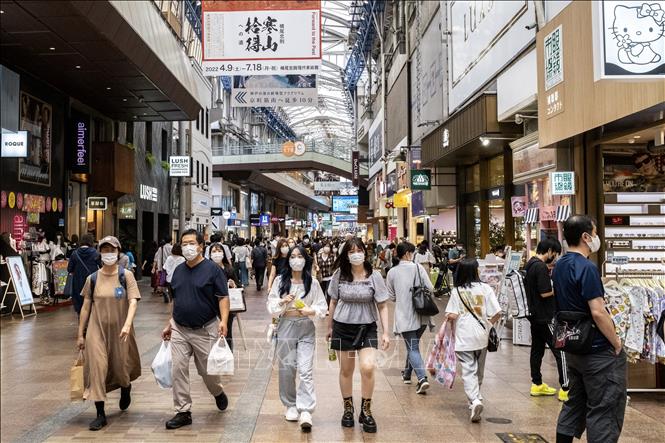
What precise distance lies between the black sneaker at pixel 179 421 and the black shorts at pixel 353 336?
1.37 metres

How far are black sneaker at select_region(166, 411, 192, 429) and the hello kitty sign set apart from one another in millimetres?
5313

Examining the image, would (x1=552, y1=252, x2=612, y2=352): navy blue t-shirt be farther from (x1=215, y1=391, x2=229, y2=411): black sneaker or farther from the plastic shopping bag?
(x1=215, y1=391, x2=229, y2=411): black sneaker

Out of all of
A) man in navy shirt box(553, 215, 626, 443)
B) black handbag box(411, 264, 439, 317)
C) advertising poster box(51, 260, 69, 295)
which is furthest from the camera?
advertising poster box(51, 260, 69, 295)

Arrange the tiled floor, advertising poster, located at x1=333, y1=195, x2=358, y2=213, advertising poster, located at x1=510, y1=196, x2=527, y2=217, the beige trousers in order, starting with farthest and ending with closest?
advertising poster, located at x1=333, y1=195, x2=358, y2=213 < advertising poster, located at x1=510, y1=196, x2=527, y2=217 < the beige trousers < the tiled floor

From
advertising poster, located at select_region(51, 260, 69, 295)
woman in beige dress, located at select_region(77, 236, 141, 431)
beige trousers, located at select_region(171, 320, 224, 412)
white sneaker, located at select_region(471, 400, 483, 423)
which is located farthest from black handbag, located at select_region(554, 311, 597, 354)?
advertising poster, located at select_region(51, 260, 69, 295)

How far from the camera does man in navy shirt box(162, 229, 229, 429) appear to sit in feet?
16.6

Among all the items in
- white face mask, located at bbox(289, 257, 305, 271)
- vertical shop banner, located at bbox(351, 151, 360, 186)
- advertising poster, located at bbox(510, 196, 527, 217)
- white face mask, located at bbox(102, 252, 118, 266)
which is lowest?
white face mask, located at bbox(289, 257, 305, 271)

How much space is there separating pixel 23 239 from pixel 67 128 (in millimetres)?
3948

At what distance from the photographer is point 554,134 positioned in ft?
31.3

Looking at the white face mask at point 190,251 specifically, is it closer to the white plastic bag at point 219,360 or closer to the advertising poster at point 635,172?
the white plastic bag at point 219,360

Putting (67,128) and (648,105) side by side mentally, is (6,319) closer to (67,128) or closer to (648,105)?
(67,128)

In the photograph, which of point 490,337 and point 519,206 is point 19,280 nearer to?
point 490,337

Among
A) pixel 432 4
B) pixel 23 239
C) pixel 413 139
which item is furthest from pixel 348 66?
pixel 23 239

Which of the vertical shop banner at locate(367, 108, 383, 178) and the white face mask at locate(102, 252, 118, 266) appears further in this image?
the vertical shop banner at locate(367, 108, 383, 178)
